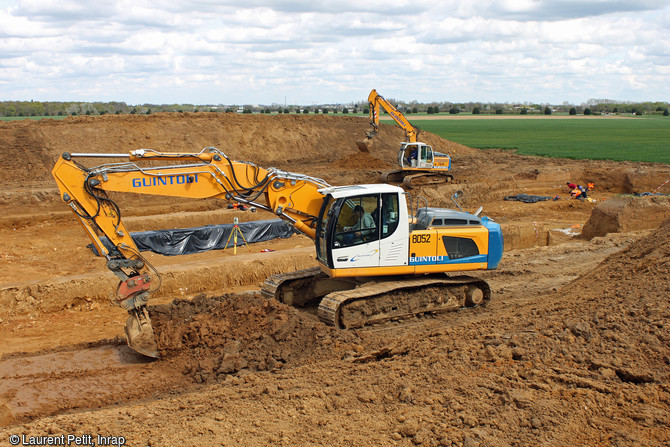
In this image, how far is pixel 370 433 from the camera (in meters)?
6.47

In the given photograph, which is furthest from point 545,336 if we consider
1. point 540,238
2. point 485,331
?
point 540,238

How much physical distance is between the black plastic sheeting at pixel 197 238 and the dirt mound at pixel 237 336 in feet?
23.0

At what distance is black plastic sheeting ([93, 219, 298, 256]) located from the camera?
56.7 feet

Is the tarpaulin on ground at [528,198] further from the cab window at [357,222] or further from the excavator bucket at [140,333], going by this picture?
the excavator bucket at [140,333]

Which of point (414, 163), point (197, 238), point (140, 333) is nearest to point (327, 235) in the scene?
point (140, 333)

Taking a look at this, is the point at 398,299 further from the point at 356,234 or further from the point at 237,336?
the point at 237,336

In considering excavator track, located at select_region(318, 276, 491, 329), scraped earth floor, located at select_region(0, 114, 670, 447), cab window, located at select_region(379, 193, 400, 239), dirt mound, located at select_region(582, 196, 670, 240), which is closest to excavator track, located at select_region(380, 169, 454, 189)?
dirt mound, located at select_region(582, 196, 670, 240)

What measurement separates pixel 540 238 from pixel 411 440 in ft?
49.7

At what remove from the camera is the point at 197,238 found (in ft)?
58.5

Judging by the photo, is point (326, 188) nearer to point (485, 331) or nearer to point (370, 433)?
point (485, 331)

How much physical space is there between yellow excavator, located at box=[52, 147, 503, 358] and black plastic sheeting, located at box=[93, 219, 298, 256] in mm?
6761

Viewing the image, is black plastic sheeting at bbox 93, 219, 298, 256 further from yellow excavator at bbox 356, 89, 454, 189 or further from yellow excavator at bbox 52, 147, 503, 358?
yellow excavator at bbox 356, 89, 454, 189

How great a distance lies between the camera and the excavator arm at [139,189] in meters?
8.70

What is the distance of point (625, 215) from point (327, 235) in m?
14.4
